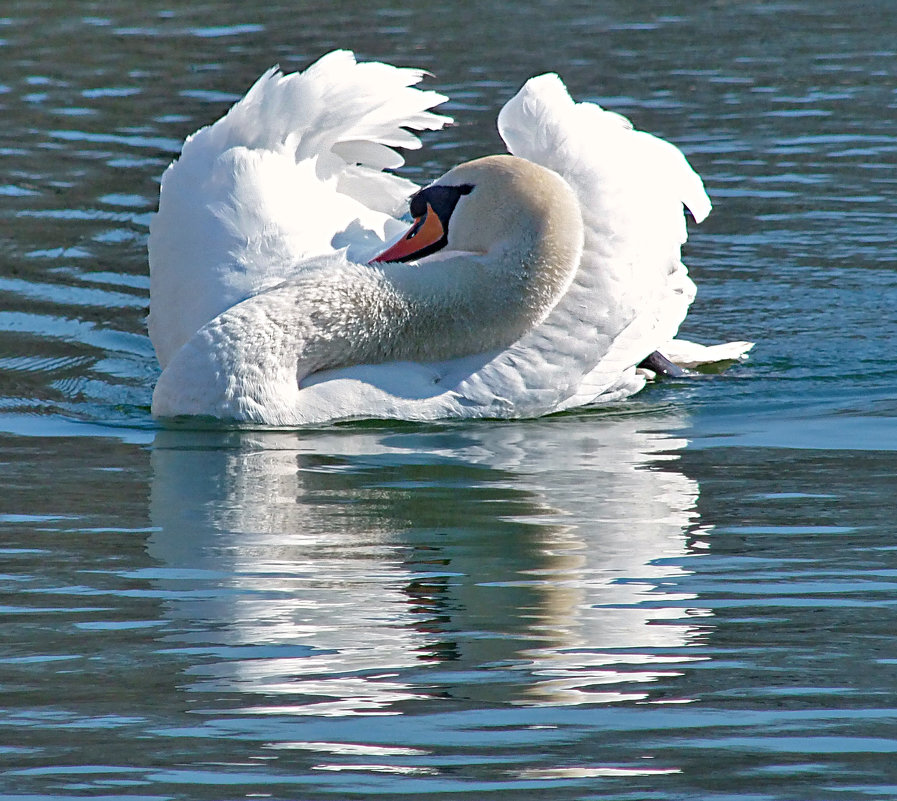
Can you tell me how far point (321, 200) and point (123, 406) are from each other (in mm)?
1144

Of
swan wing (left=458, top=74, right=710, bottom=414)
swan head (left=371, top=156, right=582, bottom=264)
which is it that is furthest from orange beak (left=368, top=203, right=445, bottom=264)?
swan wing (left=458, top=74, right=710, bottom=414)

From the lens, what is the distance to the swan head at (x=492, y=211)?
6.82 metres

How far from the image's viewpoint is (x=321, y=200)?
7363 millimetres

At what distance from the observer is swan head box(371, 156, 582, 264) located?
6.82 meters

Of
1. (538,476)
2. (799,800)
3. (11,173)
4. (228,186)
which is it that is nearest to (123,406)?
(228,186)

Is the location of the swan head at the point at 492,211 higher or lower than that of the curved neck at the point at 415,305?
higher

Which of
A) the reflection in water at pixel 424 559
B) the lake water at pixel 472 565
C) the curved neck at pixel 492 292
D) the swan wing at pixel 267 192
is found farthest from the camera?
the swan wing at pixel 267 192

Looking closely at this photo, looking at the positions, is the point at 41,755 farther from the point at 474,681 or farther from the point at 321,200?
the point at 321,200

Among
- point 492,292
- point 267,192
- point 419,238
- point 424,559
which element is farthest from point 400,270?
point 424,559

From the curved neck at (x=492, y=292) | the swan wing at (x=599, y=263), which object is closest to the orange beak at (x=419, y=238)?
the curved neck at (x=492, y=292)

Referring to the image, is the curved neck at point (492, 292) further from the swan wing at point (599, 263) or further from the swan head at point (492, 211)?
the swan wing at point (599, 263)

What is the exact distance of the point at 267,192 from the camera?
23.2 ft

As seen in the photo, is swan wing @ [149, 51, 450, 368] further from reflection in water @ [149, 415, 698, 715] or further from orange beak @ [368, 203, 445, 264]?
reflection in water @ [149, 415, 698, 715]

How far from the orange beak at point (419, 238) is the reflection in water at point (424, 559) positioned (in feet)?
2.51
